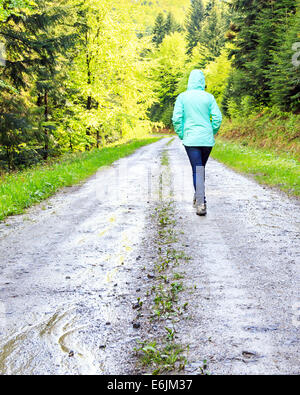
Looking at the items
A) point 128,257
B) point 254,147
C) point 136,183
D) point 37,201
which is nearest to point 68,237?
point 128,257

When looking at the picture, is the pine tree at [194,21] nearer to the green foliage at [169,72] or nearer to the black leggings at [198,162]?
the green foliage at [169,72]

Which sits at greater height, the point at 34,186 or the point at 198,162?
the point at 198,162

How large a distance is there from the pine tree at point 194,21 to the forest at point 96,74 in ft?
164

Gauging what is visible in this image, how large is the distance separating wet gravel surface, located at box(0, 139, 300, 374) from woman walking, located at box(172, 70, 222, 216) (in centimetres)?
78

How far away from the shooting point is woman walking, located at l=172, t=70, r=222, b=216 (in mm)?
6621

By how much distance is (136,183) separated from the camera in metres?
10.2

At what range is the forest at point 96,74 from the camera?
13641 millimetres

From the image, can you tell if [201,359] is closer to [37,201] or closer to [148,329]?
[148,329]

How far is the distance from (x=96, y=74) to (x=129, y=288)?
18.6m

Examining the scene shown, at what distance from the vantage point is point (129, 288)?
358 cm

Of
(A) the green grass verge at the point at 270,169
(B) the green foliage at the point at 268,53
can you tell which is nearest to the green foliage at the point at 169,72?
(B) the green foliage at the point at 268,53

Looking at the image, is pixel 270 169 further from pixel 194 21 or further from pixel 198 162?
pixel 194 21

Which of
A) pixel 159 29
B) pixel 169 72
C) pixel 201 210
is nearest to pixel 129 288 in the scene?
pixel 201 210
